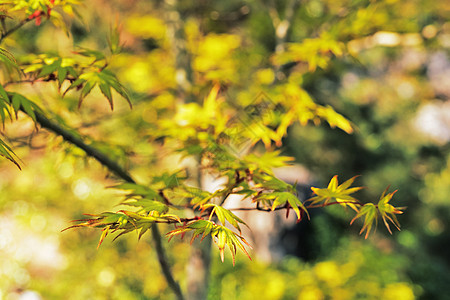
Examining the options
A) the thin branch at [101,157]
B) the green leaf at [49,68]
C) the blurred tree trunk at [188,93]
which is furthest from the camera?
the blurred tree trunk at [188,93]

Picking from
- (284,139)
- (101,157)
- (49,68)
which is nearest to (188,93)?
(101,157)

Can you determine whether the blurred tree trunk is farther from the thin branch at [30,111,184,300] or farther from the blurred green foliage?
the thin branch at [30,111,184,300]

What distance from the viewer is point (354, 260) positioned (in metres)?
4.17

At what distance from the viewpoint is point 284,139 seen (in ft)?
19.2

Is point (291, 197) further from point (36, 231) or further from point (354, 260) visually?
point (36, 231)

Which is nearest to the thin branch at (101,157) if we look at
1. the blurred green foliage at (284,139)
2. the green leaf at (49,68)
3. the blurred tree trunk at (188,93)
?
the green leaf at (49,68)

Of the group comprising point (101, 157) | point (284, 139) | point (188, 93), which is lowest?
point (284, 139)

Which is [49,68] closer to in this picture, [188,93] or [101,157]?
[101,157]

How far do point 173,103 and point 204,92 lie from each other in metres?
0.25

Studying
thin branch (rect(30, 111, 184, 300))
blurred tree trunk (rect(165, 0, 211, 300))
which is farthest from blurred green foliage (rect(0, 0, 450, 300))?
thin branch (rect(30, 111, 184, 300))

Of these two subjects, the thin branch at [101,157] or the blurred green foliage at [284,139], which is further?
the blurred green foliage at [284,139]

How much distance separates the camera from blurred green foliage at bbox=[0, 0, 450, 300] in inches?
91.0

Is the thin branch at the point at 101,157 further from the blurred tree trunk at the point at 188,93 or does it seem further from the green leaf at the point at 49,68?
the blurred tree trunk at the point at 188,93

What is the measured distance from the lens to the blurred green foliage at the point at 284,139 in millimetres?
2312
